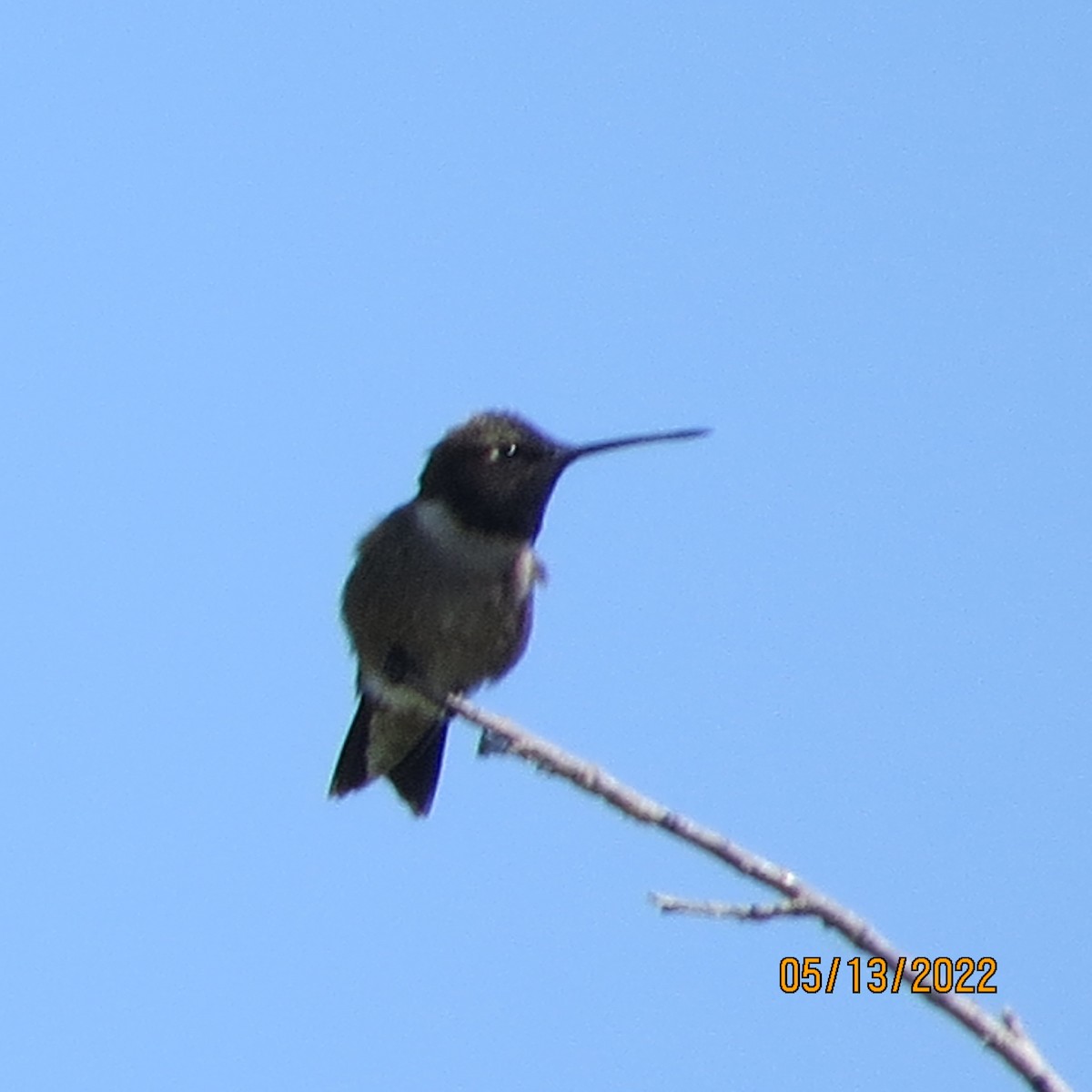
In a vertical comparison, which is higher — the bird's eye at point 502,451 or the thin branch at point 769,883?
the bird's eye at point 502,451

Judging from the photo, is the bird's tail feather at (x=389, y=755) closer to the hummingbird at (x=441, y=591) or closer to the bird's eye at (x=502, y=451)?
the hummingbird at (x=441, y=591)

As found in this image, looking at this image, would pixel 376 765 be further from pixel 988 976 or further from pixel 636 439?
pixel 988 976

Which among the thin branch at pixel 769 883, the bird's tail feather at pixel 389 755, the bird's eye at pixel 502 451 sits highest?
the bird's eye at pixel 502 451

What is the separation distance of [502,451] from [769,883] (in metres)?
4.13

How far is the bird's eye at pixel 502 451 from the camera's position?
7031 mm

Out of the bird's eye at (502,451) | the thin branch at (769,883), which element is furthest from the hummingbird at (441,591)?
the thin branch at (769,883)

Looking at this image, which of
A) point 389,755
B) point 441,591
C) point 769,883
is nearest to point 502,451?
point 441,591

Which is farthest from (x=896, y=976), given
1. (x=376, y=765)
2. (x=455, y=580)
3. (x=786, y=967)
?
(x=376, y=765)

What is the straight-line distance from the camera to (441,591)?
6715 mm

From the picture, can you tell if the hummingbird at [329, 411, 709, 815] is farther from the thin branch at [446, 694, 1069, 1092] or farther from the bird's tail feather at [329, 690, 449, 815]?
the thin branch at [446, 694, 1069, 1092]

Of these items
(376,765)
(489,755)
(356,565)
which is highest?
(356,565)

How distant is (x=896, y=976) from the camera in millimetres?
2748

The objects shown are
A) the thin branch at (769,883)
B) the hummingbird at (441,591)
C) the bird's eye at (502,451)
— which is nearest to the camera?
the thin branch at (769,883)

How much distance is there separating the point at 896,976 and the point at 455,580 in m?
4.08
